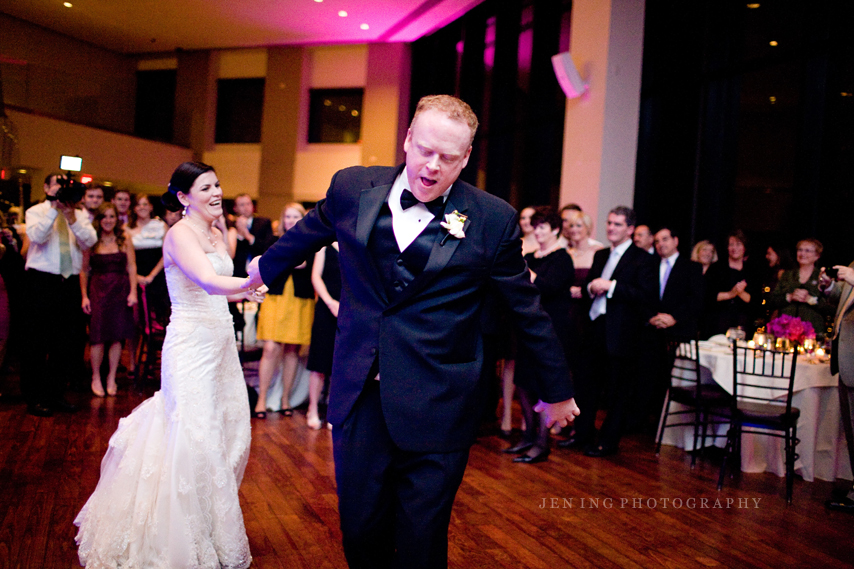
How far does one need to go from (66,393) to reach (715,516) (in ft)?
17.6

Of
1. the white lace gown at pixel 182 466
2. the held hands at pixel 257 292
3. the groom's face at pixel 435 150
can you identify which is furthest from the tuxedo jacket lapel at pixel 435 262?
the white lace gown at pixel 182 466

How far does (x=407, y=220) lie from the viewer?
1.78 meters

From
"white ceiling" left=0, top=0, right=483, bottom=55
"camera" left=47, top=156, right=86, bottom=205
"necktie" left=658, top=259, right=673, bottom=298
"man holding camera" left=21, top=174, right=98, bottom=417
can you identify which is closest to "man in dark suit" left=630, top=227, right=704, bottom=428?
"necktie" left=658, top=259, right=673, bottom=298

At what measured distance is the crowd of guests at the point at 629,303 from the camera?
4.84 m

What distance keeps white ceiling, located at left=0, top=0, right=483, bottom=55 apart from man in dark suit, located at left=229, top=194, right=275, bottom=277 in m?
5.44

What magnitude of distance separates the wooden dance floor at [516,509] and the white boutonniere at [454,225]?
1737 millimetres

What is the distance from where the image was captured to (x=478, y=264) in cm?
174

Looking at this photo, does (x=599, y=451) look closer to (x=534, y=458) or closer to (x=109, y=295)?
(x=534, y=458)

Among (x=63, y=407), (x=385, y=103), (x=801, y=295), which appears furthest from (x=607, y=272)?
(x=385, y=103)

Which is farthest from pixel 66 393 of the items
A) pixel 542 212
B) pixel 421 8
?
pixel 421 8

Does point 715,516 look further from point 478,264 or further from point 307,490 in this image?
point 478,264

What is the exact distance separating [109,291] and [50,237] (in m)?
0.98

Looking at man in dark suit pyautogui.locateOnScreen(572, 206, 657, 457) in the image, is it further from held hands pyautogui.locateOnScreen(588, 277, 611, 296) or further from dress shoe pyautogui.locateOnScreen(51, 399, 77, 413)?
dress shoe pyautogui.locateOnScreen(51, 399, 77, 413)

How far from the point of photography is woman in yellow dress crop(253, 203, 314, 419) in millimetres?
5457
